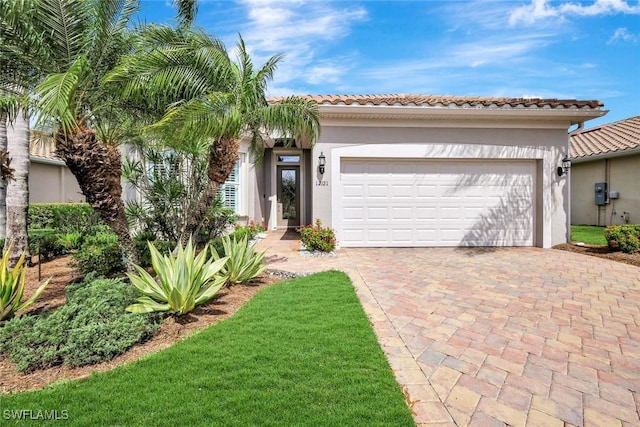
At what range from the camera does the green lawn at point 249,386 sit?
92.7 inches

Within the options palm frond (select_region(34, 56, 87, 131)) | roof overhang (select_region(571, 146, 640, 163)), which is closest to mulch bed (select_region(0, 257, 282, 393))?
palm frond (select_region(34, 56, 87, 131))

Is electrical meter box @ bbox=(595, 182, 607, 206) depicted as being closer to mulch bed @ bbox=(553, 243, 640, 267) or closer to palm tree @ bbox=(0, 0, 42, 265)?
mulch bed @ bbox=(553, 243, 640, 267)

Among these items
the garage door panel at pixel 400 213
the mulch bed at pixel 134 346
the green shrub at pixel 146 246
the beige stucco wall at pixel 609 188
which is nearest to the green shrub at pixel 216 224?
the green shrub at pixel 146 246

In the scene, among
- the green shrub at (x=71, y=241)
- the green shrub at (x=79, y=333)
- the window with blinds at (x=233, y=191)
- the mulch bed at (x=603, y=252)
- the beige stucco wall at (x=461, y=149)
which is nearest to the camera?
the green shrub at (x=79, y=333)

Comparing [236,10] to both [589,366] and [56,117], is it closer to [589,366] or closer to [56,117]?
[56,117]

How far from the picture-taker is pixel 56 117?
410cm

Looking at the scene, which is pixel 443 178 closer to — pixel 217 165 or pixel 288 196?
pixel 217 165

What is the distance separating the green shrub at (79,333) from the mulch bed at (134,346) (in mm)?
89

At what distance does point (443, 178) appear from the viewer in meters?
9.91

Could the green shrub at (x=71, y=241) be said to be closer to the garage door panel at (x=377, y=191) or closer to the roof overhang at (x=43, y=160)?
the garage door panel at (x=377, y=191)

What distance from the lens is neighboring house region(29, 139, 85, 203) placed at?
15.7 meters

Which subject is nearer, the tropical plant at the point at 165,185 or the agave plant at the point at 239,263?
the agave plant at the point at 239,263

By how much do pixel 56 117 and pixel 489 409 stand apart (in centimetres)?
594

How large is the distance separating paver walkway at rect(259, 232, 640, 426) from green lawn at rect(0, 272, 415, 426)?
0.35 metres
